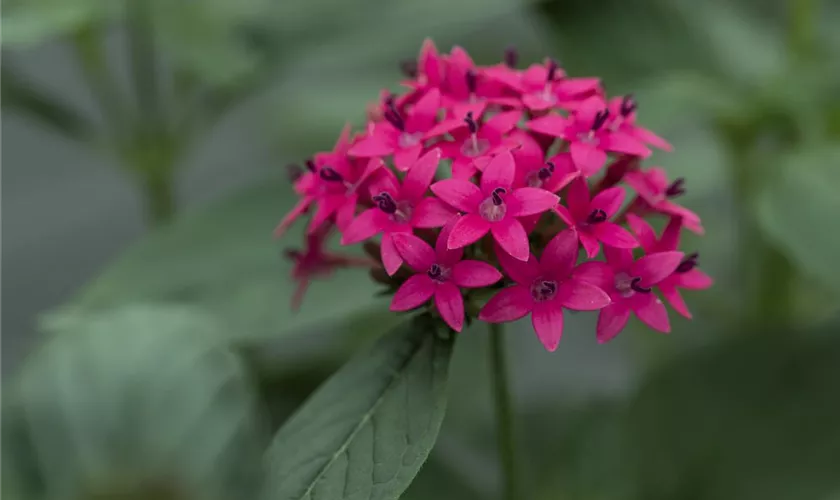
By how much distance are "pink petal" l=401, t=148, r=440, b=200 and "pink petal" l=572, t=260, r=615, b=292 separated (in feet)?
0.31

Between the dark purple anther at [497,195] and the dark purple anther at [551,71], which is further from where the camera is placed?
the dark purple anther at [551,71]

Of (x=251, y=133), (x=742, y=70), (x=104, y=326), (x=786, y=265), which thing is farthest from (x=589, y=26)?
(x=251, y=133)

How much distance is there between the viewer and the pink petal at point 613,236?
484 millimetres

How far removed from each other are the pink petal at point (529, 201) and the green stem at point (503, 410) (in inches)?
3.6

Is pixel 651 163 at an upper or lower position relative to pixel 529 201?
lower

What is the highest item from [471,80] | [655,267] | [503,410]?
[471,80]

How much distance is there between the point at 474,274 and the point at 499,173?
0.06 meters

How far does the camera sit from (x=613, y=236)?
1.60 ft

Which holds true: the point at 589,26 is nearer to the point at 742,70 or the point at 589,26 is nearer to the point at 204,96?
the point at 742,70

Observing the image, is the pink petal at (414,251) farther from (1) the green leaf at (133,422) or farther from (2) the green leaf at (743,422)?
(2) the green leaf at (743,422)

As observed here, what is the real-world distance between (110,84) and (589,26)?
21.6 inches

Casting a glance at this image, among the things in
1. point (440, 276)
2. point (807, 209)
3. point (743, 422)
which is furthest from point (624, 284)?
point (743, 422)

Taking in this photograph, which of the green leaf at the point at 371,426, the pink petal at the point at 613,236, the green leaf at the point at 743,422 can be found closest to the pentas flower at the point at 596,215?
the pink petal at the point at 613,236

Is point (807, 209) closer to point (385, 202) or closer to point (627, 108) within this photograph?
point (627, 108)
